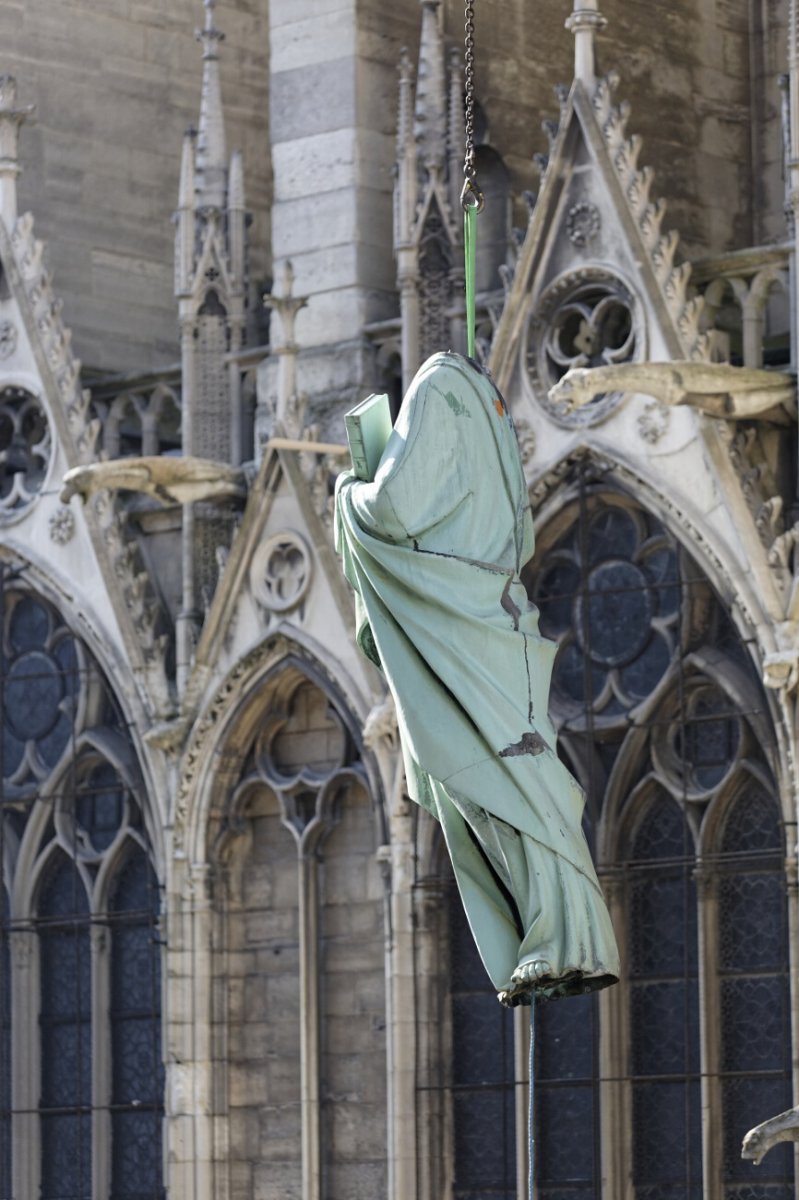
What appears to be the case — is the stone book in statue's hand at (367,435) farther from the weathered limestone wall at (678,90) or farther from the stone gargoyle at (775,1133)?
the weathered limestone wall at (678,90)

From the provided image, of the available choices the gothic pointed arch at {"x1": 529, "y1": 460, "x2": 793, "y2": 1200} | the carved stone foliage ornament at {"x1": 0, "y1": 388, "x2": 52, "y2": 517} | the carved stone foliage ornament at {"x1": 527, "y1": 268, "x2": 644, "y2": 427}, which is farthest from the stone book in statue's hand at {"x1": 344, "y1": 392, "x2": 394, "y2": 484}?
the carved stone foliage ornament at {"x1": 0, "y1": 388, "x2": 52, "y2": 517}

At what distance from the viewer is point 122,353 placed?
21.5 meters

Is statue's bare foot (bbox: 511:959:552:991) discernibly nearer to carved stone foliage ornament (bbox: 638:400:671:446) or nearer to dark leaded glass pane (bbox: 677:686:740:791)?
dark leaded glass pane (bbox: 677:686:740:791)

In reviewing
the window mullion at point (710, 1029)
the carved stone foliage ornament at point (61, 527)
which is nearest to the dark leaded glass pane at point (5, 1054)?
the carved stone foliage ornament at point (61, 527)

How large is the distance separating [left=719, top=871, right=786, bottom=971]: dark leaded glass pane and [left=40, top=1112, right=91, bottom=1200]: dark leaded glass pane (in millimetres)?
4214

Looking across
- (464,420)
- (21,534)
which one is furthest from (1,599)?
(464,420)

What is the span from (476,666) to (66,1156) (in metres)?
11.5

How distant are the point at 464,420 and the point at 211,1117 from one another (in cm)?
1041

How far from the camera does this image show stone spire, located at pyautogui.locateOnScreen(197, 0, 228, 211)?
1973 centimetres

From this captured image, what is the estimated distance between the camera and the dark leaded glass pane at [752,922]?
17.0m

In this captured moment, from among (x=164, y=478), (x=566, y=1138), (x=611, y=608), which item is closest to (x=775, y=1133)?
(x=566, y=1138)

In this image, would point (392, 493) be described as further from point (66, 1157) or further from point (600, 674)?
point (66, 1157)

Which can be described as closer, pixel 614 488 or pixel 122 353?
pixel 614 488

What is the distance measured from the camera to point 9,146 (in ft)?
67.6
